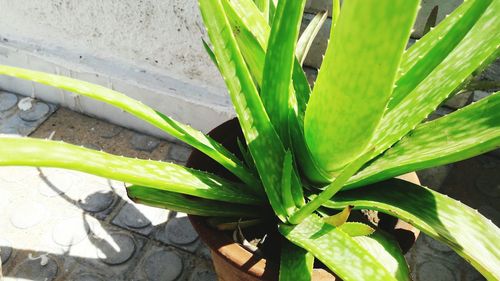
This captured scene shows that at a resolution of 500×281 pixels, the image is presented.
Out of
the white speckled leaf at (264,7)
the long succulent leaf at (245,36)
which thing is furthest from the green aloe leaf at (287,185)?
the white speckled leaf at (264,7)

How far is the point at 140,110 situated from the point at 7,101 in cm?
128

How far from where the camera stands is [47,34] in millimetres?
1679

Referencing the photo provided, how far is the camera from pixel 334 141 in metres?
0.66

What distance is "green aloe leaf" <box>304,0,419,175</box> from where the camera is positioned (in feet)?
1.56

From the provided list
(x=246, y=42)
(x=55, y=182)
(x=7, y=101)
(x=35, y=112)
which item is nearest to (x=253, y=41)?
(x=246, y=42)

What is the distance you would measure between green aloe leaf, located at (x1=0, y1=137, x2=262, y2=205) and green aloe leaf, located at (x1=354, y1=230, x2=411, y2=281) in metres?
0.21

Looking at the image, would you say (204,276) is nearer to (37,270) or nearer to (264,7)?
(37,270)

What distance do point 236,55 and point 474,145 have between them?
0.39 meters

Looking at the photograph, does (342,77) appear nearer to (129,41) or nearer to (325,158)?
(325,158)

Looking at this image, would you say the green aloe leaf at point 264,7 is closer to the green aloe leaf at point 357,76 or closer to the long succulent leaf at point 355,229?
the green aloe leaf at point 357,76

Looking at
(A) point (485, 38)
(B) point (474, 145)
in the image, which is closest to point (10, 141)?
(B) point (474, 145)

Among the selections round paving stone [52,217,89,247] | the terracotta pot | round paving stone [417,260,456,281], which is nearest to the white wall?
round paving stone [52,217,89,247]

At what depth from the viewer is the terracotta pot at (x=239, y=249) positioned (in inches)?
30.8

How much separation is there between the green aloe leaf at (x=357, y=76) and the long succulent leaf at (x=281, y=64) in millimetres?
95
